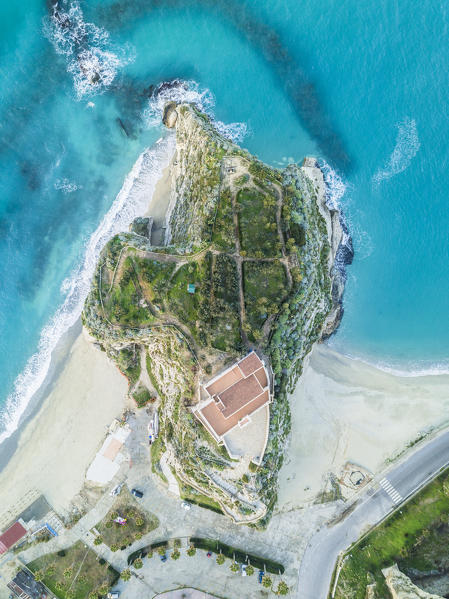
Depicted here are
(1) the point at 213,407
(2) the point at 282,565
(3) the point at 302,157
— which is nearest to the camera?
(1) the point at 213,407

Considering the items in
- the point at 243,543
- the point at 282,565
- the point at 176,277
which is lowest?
the point at 282,565

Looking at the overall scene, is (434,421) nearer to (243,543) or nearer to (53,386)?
(243,543)

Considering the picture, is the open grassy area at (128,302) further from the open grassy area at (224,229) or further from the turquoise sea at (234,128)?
the open grassy area at (224,229)

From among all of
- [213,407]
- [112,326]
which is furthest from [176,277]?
[213,407]

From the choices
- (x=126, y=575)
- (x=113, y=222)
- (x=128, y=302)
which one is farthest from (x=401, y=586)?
(x=113, y=222)

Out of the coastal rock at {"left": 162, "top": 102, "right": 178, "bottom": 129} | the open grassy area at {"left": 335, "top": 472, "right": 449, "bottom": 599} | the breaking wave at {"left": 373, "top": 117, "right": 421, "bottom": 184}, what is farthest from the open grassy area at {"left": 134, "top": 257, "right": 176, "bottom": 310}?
the open grassy area at {"left": 335, "top": 472, "right": 449, "bottom": 599}

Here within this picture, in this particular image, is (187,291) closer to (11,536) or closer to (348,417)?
(348,417)

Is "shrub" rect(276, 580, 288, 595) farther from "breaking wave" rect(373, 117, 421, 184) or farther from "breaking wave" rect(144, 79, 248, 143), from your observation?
"breaking wave" rect(144, 79, 248, 143)
